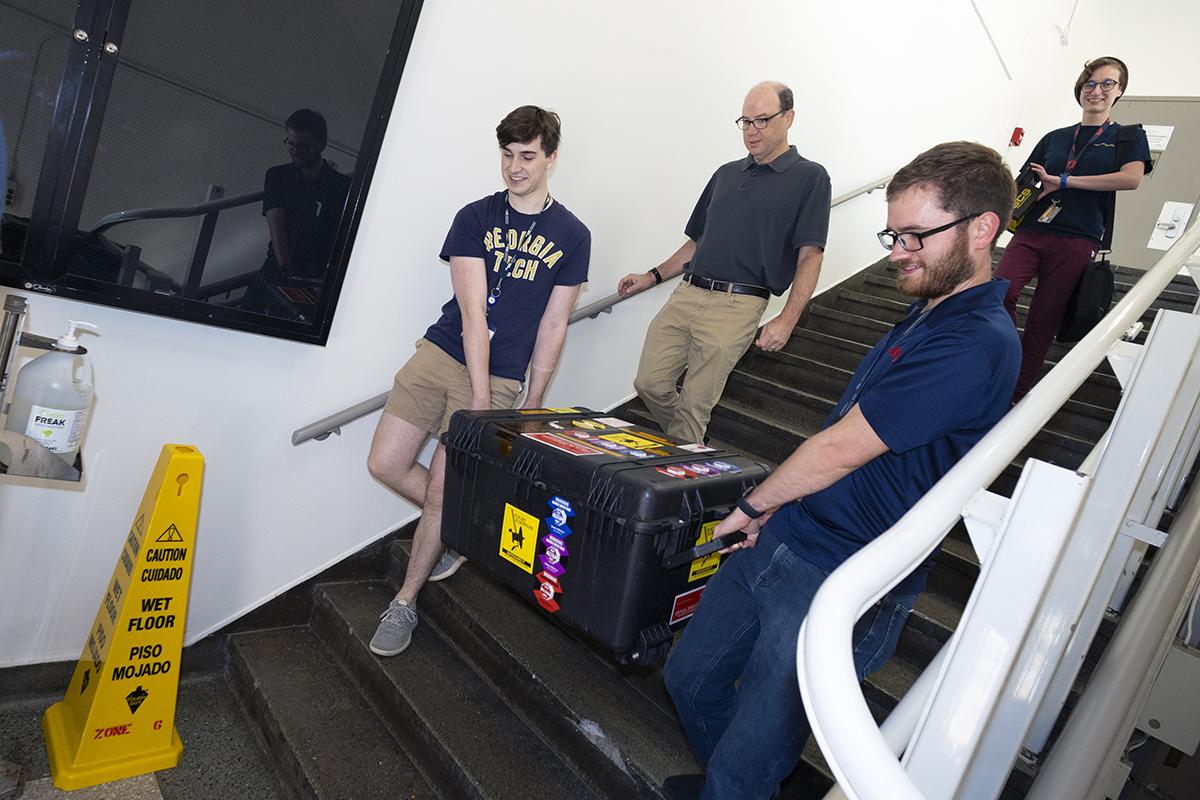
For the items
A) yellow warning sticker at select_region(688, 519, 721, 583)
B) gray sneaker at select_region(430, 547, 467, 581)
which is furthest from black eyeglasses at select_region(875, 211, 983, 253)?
gray sneaker at select_region(430, 547, 467, 581)

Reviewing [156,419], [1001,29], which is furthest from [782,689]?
[1001,29]

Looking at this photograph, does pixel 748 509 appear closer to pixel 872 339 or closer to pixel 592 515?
pixel 592 515

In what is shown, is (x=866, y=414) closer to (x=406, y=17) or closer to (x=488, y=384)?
(x=488, y=384)

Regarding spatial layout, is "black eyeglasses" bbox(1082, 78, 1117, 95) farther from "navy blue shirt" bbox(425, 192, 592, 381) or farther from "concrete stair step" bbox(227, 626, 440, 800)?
"concrete stair step" bbox(227, 626, 440, 800)

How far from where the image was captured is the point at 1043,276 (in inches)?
111

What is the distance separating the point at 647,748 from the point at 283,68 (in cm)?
203

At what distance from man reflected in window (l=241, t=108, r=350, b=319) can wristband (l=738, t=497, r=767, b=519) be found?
148 centimetres

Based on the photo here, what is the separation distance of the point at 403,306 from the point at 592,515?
1.44 meters

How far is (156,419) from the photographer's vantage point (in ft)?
6.91

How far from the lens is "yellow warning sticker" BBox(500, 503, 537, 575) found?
1535 millimetres

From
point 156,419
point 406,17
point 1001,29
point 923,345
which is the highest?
point 1001,29

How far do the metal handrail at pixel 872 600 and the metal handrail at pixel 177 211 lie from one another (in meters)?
1.88

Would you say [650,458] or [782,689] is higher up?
[650,458]

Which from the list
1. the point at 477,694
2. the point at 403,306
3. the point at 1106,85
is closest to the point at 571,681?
the point at 477,694
